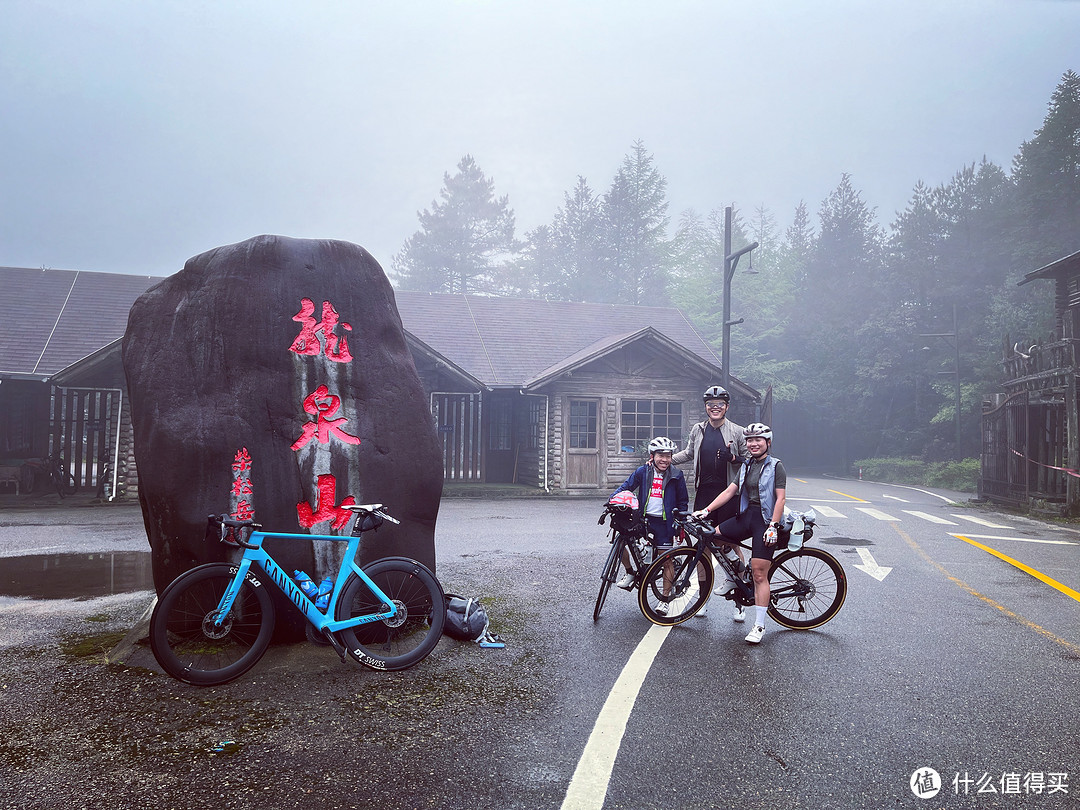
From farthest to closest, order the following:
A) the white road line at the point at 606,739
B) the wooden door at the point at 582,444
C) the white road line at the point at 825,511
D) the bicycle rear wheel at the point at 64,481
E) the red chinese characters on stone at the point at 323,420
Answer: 1. the wooden door at the point at 582,444
2. the bicycle rear wheel at the point at 64,481
3. the white road line at the point at 825,511
4. the red chinese characters on stone at the point at 323,420
5. the white road line at the point at 606,739

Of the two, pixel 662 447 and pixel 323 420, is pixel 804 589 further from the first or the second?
pixel 323 420

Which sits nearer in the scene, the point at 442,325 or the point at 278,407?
the point at 278,407

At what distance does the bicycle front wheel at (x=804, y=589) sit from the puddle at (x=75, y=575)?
5693mm

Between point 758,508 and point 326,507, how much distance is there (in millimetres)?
3226

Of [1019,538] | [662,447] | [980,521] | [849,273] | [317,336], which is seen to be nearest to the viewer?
[317,336]

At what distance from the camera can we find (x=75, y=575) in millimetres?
7797

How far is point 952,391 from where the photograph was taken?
108 ft

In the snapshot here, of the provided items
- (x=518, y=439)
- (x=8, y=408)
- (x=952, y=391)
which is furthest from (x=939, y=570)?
(x=952, y=391)

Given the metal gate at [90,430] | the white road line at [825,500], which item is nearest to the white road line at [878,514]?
the white road line at [825,500]

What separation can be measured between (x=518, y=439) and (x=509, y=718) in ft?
59.5

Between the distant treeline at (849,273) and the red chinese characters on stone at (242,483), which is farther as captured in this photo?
the distant treeline at (849,273)

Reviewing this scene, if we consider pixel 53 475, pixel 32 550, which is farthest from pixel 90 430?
pixel 32 550

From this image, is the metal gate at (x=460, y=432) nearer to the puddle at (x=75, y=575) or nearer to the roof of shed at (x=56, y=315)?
the roof of shed at (x=56, y=315)

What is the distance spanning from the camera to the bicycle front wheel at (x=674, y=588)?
Answer: 588 cm
